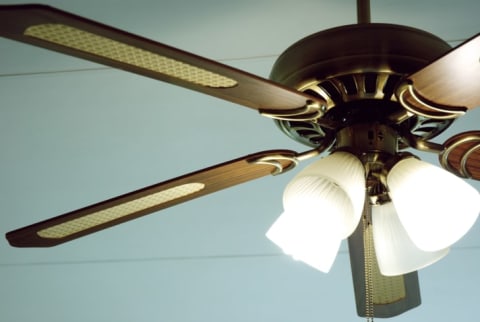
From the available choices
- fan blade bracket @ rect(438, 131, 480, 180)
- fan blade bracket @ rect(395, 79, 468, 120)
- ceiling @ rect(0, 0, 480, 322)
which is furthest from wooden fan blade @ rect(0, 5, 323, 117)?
ceiling @ rect(0, 0, 480, 322)

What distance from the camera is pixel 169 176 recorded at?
5.62ft

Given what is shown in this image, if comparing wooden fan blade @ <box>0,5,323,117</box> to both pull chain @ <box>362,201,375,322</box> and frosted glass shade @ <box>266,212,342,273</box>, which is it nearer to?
frosted glass shade @ <box>266,212,342,273</box>

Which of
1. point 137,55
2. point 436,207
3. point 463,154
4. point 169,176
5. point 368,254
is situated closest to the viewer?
point 137,55

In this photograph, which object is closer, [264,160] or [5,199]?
[264,160]

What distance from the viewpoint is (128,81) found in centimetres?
145

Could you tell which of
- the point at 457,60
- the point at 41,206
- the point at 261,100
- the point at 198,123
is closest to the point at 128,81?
the point at 198,123

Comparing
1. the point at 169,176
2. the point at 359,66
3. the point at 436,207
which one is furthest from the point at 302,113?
the point at 169,176

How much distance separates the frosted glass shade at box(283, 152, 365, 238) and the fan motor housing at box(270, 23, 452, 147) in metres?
0.09

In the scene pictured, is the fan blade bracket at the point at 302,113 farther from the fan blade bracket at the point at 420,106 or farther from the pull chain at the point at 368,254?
the pull chain at the point at 368,254

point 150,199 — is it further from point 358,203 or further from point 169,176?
point 169,176

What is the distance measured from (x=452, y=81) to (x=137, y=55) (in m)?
0.36

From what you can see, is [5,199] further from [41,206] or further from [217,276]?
[217,276]

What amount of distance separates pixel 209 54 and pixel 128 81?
0.67 ft

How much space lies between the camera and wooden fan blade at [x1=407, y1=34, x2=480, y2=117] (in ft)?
2.38
